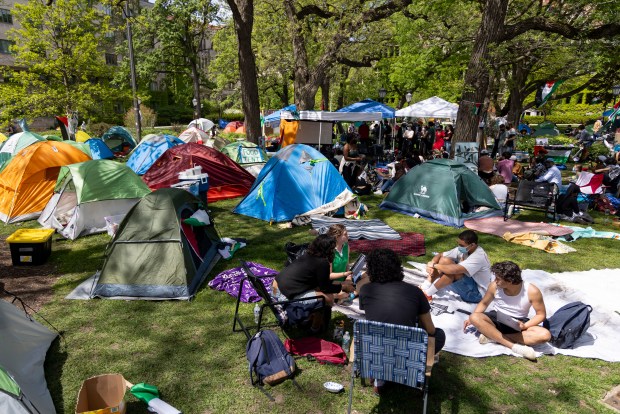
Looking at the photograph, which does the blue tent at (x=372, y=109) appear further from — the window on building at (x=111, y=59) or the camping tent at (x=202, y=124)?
the window on building at (x=111, y=59)

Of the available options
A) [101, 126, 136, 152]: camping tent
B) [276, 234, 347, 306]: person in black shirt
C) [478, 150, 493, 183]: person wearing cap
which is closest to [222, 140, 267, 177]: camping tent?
[478, 150, 493, 183]: person wearing cap

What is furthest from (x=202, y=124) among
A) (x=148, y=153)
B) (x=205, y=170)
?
(x=205, y=170)

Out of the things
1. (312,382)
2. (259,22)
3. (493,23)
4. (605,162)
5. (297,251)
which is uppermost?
(259,22)

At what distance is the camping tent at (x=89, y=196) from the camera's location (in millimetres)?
8500

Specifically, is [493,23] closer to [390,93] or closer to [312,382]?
[312,382]

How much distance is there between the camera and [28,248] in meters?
7.13

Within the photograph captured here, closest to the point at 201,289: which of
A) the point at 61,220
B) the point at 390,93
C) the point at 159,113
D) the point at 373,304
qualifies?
the point at 373,304

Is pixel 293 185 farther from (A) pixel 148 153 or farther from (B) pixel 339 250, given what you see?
(A) pixel 148 153

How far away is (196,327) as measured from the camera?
5152mm

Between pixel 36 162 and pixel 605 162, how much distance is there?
51.3ft

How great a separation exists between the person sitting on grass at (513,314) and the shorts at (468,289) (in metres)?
0.84

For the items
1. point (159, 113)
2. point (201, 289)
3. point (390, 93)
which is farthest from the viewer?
point (159, 113)

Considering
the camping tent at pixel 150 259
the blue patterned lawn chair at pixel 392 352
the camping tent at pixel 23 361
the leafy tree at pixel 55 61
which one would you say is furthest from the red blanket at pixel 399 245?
the leafy tree at pixel 55 61

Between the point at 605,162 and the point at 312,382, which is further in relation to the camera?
the point at 605,162
